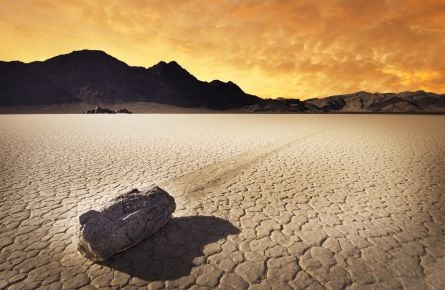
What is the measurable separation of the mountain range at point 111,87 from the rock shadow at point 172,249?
10053 cm

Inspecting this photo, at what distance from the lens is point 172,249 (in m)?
3.63

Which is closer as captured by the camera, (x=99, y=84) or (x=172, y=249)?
(x=172, y=249)

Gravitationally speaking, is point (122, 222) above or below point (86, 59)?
below

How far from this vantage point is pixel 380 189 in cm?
622

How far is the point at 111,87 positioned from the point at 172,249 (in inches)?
4764

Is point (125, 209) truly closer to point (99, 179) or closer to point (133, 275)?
point (133, 275)

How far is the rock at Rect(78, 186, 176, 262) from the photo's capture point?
3299mm

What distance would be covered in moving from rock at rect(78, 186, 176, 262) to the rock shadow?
0.13 metres

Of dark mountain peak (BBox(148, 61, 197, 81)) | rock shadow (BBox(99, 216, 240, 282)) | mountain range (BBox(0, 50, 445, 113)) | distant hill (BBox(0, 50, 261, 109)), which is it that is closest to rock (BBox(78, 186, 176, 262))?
rock shadow (BBox(99, 216, 240, 282))

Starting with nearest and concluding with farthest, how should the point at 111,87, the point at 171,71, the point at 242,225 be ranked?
the point at 242,225, the point at 111,87, the point at 171,71

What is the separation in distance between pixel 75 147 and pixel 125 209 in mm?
9022

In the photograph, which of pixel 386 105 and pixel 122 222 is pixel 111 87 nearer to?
pixel 122 222

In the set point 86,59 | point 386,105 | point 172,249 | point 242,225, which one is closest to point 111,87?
point 86,59

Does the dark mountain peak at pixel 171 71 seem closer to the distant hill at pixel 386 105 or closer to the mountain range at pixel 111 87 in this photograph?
the mountain range at pixel 111 87
